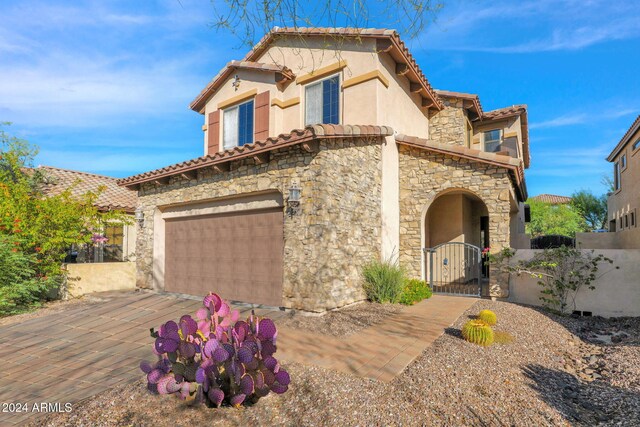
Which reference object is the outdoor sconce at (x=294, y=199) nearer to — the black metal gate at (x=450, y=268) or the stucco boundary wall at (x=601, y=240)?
the black metal gate at (x=450, y=268)

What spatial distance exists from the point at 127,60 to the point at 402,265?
9287 mm

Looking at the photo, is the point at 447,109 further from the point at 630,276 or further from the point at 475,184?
the point at 630,276

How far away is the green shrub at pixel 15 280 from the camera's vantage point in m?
9.96

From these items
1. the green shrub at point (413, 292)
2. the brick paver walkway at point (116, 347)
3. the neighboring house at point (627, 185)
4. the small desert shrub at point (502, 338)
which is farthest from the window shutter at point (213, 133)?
the neighboring house at point (627, 185)

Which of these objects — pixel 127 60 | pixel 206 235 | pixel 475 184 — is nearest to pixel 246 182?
pixel 206 235

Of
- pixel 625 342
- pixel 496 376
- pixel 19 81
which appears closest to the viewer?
pixel 496 376

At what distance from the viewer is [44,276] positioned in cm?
1152

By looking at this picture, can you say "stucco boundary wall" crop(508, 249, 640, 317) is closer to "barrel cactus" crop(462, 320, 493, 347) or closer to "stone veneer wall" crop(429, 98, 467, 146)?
"barrel cactus" crop(462, 320, 493, 347)

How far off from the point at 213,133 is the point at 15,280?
802 centimetres

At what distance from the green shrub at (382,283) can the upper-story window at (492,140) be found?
10.2m

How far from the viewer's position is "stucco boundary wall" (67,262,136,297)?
12.2m

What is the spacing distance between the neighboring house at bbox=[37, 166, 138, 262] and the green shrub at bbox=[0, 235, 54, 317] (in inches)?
141

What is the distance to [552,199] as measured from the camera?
44.8m

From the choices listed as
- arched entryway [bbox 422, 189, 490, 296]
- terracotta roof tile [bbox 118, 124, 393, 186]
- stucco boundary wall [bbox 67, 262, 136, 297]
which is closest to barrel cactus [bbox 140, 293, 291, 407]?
terracotta roof tile [bbox 118, 124, 393, 186]
